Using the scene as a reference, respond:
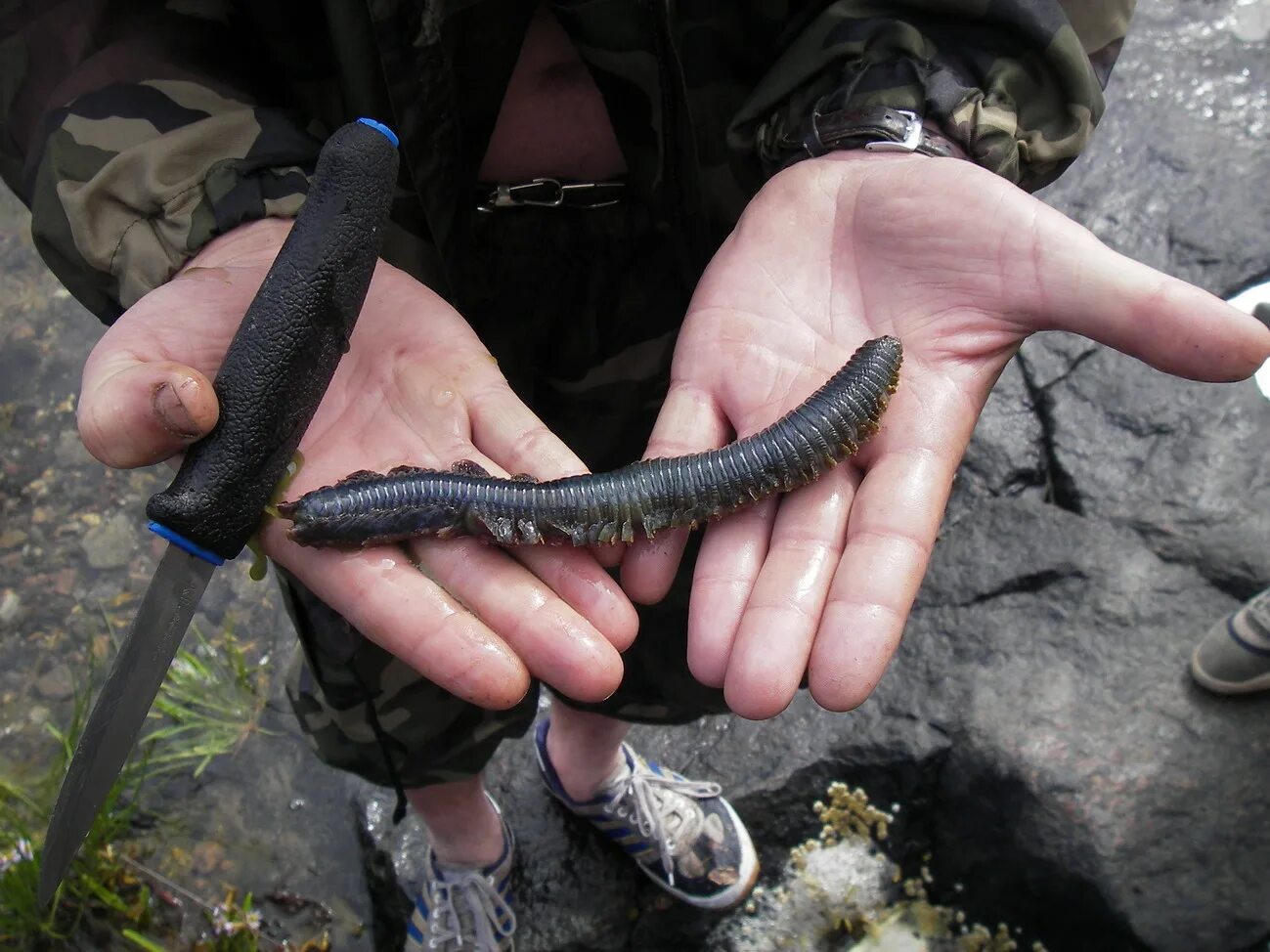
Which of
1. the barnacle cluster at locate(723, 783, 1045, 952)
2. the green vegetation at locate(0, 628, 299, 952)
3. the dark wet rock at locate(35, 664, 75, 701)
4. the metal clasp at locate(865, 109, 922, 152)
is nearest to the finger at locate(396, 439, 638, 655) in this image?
the metal clasp at locate(865, 109, 922, 152)

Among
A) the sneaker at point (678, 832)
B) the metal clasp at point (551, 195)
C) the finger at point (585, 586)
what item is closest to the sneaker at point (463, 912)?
the sneaker at point (678, 832)

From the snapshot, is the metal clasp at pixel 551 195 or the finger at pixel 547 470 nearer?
the finger at pixel 547 470

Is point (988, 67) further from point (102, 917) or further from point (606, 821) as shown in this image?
point (102, 917)

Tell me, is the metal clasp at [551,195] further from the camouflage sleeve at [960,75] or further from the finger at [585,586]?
the finger at [585,586]

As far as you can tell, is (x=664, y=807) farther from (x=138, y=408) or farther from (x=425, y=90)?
(x=425, y=90)

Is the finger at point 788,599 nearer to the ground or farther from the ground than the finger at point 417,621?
farther from the ground

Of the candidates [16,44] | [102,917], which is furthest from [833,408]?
[102,917]

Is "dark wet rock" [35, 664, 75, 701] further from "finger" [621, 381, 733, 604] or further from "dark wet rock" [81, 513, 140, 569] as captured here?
"finger" [621, 381, 733, 604]
